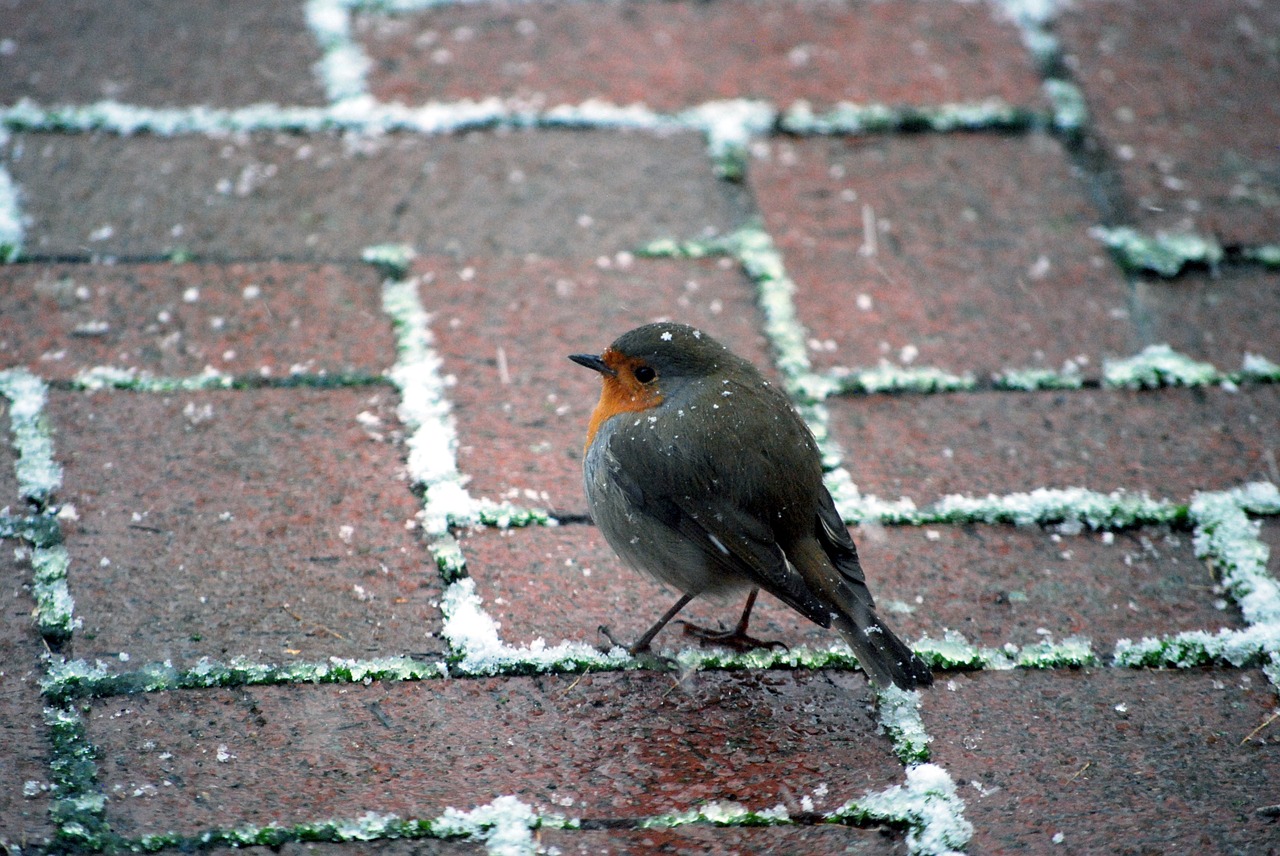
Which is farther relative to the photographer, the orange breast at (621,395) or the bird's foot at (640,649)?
the orange breast at (621,395)

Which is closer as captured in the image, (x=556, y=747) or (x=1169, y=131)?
(x=556, y=747)

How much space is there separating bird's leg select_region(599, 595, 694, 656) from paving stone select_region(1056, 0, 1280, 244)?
163 cm

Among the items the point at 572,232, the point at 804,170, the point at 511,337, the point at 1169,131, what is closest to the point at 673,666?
the point at 511,337

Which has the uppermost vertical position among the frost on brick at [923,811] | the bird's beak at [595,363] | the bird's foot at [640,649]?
the bird's beak at [595,363]

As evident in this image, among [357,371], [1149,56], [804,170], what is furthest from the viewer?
[1149,56]

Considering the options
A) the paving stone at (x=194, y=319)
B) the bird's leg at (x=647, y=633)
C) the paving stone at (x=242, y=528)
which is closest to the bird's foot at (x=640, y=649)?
the bird's leg at (x=647, y=633)

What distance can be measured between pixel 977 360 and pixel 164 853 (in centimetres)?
194

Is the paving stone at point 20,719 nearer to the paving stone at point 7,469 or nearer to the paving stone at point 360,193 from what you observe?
the paving stone at point 7,469

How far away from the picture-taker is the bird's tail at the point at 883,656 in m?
2.13

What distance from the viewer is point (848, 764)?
2.12m

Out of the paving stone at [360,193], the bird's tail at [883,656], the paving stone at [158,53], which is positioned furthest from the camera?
the paving stone at [158,53]

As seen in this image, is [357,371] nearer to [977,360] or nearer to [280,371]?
[280,371]

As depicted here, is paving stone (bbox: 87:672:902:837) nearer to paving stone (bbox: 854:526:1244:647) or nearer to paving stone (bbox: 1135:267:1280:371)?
paving stone (bbox: 854:526:1244:647)

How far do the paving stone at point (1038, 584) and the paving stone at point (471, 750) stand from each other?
260mm
